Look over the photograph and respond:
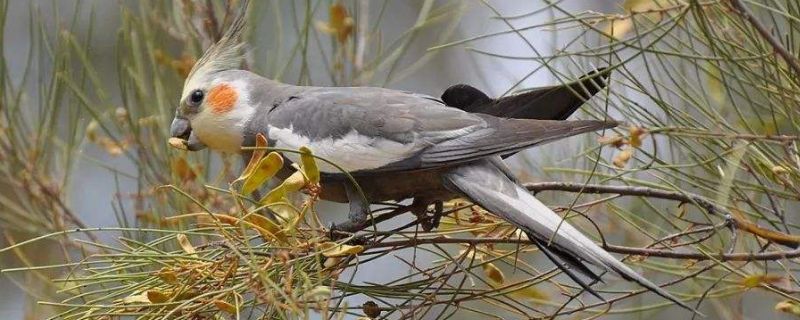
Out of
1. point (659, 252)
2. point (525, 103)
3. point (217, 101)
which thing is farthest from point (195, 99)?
point (659, 252)

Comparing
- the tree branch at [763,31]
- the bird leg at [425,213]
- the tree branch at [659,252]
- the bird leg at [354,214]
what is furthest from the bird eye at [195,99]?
the tree branch at [763,31]

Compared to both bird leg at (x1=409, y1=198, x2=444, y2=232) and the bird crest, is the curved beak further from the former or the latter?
bird leg at (x1=409, y1=198, x2=444, y2=232)

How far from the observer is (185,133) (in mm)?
2914

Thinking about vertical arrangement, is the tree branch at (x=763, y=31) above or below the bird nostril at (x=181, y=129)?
above

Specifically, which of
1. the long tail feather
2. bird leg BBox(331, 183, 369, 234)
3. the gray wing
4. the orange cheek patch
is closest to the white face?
the orange cheek patch

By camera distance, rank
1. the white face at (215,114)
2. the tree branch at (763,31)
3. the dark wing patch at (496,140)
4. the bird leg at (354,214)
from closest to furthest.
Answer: the tree branch at (763,31), the dark wing patch at (496,140), the bird leg at (354,214), the white face at (215,114)

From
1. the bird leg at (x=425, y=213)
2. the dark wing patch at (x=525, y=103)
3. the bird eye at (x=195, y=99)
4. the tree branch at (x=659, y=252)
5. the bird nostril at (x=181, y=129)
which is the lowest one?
the bird leg at (x=425, y=213)

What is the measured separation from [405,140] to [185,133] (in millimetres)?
714

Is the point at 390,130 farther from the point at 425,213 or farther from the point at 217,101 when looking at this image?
the point at 217,101

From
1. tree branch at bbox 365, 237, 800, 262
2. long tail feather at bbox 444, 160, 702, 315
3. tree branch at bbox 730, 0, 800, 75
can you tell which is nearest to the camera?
tree branch at bbox 730, 0, 800, 75

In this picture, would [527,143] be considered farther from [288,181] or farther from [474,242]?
[288,181]

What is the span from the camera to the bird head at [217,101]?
2836mm

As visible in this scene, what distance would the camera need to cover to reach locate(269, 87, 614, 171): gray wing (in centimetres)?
238

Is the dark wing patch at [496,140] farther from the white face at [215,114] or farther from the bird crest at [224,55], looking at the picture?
the bird crest at [224,55]
